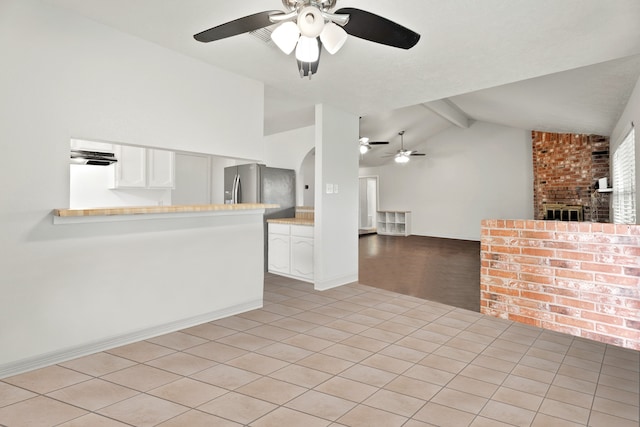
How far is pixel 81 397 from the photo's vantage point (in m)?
1.93

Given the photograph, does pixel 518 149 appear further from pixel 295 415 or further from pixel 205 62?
pixel 295 415

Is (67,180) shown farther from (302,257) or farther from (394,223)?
(394,223)

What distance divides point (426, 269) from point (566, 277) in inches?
113

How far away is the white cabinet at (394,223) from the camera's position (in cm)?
1067

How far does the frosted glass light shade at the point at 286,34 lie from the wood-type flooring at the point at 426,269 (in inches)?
123

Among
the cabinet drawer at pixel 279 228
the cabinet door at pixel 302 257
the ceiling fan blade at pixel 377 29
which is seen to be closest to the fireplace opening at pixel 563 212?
the cabinet door at pixel 302 257

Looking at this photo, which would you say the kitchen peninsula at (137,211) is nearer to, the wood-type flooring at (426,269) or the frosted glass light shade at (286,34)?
the frosted glass light shade at (286,34)

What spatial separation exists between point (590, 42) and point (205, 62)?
302cm

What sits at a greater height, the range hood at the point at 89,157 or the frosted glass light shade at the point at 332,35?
the frosted glass light shade at the point at 332,35

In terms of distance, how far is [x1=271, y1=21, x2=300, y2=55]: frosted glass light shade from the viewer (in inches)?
71.2

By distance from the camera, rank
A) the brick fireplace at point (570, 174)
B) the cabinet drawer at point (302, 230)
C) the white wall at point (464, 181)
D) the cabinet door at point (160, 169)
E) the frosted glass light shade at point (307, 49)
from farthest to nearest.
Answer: the white wall at point (464, 181), the brick fireplace at point (570, 174), the cabinet drawer at point (302, 230), the cabinet door at point (160, 169), the frosted glass light shade at point (307, 49)

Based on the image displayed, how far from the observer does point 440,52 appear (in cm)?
285

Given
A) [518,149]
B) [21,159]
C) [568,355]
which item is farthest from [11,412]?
[518,149]

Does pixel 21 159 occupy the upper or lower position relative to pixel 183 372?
upper
